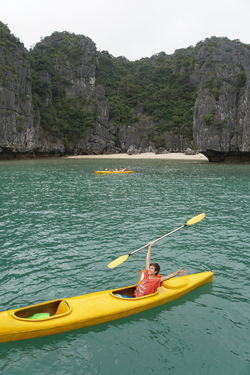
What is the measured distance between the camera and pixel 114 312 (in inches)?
207

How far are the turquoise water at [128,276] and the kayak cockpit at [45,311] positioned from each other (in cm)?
40

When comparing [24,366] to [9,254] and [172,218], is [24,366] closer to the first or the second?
[9,254]

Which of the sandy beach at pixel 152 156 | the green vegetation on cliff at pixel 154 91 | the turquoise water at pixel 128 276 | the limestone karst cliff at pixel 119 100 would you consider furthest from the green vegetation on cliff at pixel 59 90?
the turquoise water at pixel 128 276

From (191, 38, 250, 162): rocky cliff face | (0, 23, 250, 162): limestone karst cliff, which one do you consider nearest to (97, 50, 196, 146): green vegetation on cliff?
(0, 23, 250, 162): limestone karst cliff

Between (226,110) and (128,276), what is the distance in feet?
152

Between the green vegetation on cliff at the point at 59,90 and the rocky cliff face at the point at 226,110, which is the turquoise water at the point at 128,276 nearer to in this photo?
the rocky cliff face at the point at 226,110

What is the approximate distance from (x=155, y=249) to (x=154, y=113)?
70.5m

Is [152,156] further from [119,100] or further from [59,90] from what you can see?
[59,90]

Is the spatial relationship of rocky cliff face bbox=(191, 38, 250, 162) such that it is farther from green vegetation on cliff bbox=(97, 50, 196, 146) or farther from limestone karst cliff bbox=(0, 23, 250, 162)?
green vegetation on cliff bbox=(97, 50, 196, 146)

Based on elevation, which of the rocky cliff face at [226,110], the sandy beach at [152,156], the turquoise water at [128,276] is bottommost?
the turquoise water at [128,276]

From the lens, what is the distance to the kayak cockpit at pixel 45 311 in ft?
16.1

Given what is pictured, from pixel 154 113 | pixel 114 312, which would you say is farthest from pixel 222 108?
pixel 114 312

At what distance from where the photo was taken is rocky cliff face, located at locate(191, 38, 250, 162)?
4516 cm

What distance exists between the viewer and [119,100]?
77.0m
